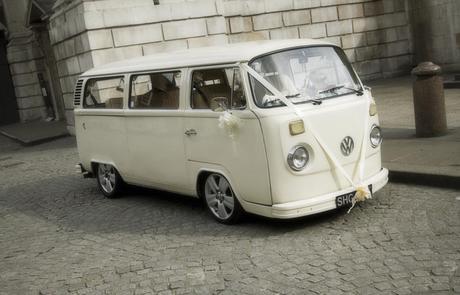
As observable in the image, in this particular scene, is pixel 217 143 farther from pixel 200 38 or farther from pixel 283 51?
pixel 200 38

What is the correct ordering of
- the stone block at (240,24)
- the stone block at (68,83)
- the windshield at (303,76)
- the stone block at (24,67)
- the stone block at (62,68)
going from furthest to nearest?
the stone block at (24,67) → the stone block at (240,24) → the stone block at (62,68) → the stone block at (68,83) → the windshield at (303,76)

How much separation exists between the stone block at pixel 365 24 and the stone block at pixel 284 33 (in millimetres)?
2049

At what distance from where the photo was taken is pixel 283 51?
5785 mm

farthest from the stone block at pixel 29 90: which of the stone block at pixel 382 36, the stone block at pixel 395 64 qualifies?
the stone block at pixel 395 64

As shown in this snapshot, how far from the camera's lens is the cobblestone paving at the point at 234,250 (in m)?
4.44

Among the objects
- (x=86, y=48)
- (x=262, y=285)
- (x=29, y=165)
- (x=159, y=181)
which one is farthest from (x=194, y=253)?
(x=86, y=48)

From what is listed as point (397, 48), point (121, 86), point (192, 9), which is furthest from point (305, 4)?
point (121, 86)

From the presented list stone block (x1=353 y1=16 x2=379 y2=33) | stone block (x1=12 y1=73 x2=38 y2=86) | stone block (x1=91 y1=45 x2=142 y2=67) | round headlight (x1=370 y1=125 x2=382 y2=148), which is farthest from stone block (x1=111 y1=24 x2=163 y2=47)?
stone block (x1=12 y1=73 x2=38 y2=86)

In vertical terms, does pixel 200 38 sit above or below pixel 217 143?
above

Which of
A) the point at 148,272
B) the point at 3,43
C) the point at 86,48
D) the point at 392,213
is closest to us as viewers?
the point at 148,272

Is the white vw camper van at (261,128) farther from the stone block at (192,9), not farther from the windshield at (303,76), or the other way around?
the stone block at (192,9)

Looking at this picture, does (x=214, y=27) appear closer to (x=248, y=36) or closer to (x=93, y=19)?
(x=248, y=36)

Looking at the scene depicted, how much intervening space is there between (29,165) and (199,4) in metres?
5.81

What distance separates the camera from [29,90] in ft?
79.0
